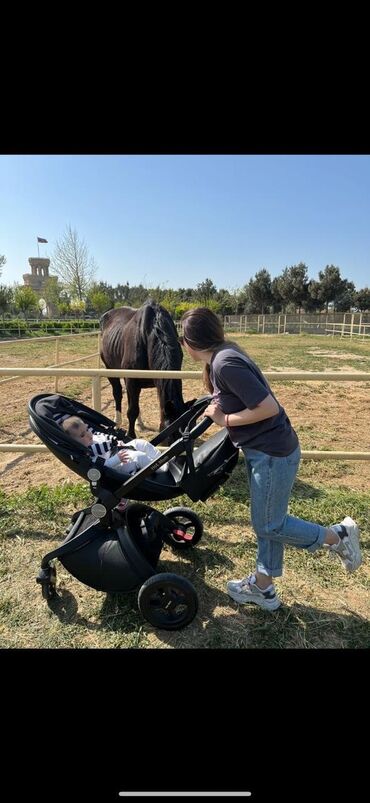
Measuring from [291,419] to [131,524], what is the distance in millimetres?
4348

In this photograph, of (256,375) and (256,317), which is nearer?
(256,375)

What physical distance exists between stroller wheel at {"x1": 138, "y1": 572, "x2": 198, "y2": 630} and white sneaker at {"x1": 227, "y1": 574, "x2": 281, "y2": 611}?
34 cm

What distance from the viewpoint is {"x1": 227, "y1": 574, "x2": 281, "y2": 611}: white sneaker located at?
220 centimetres

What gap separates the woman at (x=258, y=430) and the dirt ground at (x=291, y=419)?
6.85ft

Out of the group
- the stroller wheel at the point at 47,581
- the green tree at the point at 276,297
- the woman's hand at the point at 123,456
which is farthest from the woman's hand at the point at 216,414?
the green tree at the point at 276,297

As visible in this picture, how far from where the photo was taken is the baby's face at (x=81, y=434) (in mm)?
2357

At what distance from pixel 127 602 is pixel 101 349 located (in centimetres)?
507

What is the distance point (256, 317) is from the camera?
153 ft

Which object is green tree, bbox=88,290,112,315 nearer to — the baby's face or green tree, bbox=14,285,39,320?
green tree, bbox=14,285,39,320

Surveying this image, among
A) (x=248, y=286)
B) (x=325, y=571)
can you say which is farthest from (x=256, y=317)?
(x=325, y=571)

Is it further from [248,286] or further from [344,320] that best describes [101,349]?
[248,286]

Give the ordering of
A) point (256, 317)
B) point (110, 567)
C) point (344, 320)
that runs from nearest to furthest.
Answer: point (110, 567)
point (344, 320)
point (256, 317)

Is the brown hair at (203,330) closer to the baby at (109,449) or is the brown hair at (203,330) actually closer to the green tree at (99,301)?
the baby at (109,449)
